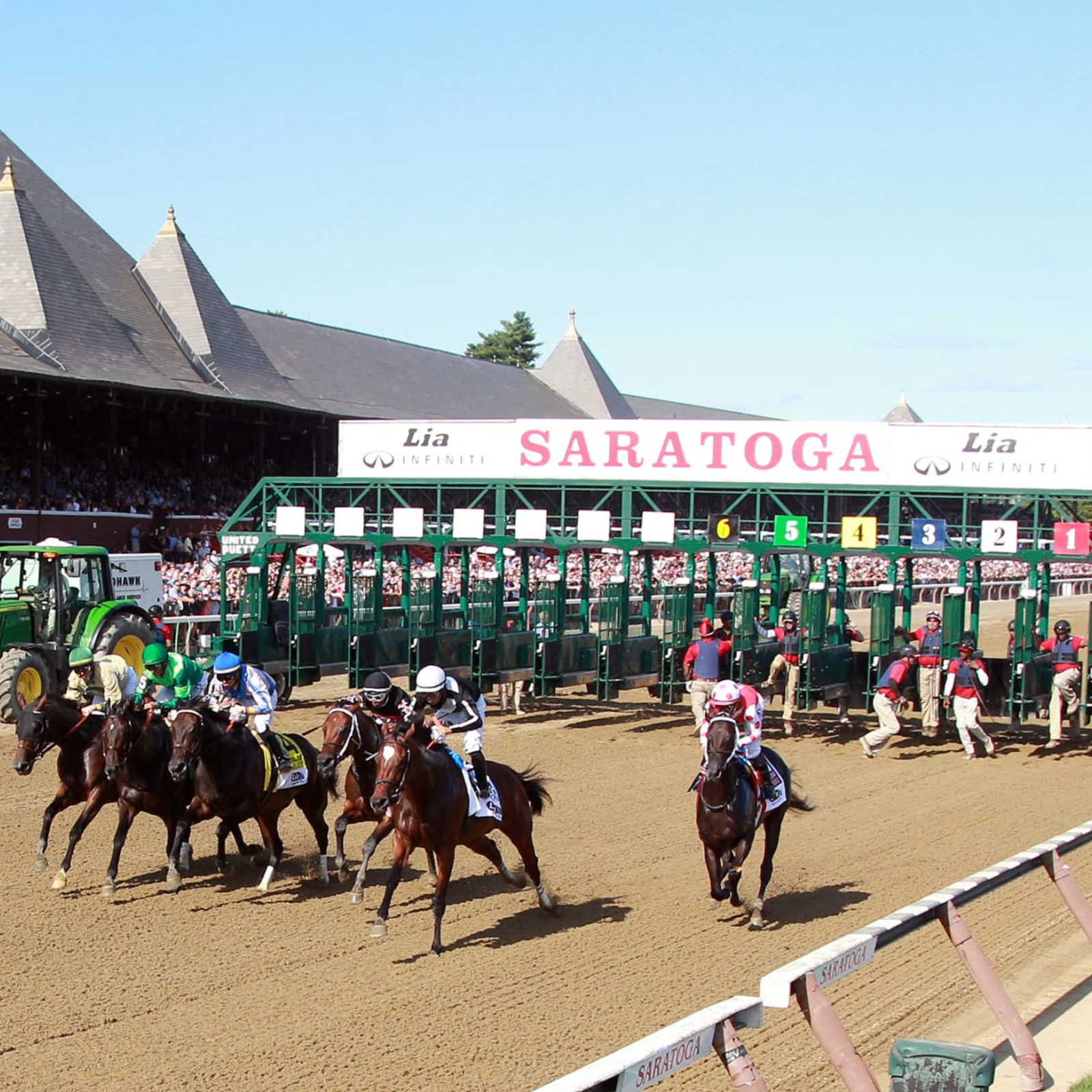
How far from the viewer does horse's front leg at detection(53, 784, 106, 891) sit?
8812 millimetres

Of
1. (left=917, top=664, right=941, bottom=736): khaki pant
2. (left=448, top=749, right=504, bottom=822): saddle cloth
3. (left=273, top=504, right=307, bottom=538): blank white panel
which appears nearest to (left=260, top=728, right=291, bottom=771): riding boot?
(left=448, top=749, right=504, bottom=822): saddle cloth

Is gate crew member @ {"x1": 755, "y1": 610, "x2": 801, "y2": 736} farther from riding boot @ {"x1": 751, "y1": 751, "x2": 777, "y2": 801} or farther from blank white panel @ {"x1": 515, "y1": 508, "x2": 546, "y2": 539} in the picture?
riding boot @ {"x1": 751, "y1": 751, "x2": 777, "y2": 801}

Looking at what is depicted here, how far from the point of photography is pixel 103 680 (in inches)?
397

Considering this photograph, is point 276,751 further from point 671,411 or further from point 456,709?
point 671,411

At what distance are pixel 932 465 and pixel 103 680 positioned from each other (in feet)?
35.2

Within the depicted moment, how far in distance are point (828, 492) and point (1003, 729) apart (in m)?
3.77

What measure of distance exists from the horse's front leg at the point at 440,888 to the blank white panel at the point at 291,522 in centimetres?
1050

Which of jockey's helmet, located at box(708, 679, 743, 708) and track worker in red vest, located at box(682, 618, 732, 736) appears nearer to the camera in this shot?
jockey's helmet, located at box(708, 679, 743, 708)

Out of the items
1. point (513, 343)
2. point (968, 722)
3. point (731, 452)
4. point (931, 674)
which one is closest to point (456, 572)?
point (731, 452)

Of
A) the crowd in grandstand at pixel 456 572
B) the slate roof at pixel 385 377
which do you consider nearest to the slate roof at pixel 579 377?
the slate roof at pixel 385 377

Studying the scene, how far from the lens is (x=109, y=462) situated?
91.0 feet

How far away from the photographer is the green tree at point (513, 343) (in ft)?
288

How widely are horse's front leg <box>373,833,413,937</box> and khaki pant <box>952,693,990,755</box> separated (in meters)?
8.96

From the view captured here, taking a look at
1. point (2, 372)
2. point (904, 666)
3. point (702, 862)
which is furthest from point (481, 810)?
point (2, 372)
